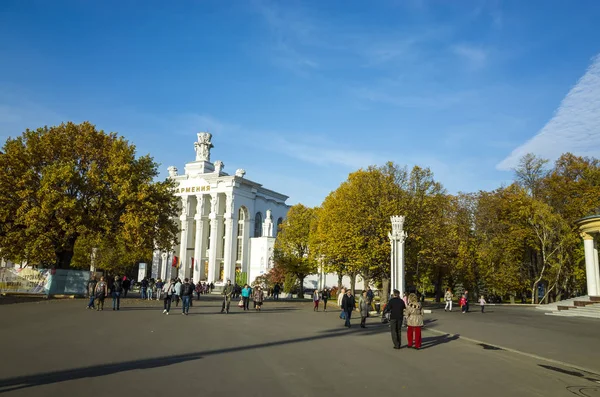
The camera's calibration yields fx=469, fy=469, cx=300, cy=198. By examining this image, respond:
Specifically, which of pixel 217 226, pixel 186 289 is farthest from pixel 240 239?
pixel 186 289

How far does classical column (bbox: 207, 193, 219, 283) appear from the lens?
71750 mm

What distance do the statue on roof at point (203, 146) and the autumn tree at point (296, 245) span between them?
25.9 metres

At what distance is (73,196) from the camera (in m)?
33.5

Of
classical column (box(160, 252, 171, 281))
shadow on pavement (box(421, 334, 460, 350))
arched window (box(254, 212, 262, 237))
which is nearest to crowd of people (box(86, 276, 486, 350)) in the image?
shadow on pavement (box(421, 334, 460, 350))

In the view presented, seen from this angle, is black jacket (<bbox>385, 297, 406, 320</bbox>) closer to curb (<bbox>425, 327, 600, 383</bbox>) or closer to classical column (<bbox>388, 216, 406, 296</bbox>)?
curb (<bbox>425, 327, 600, 383</bbox>)

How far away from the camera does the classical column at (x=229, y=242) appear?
70.0 metres

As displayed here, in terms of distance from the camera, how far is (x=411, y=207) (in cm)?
3647

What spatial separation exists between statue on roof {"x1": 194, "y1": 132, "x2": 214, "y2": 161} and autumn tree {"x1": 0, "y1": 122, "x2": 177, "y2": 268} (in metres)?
41.0

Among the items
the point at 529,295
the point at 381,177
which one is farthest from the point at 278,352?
the point at 529,295

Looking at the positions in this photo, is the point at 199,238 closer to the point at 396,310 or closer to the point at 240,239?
the point at 240,239

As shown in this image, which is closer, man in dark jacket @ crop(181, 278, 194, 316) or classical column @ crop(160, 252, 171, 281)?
man in dark jacket @ crop(181, 278, 194, 316)

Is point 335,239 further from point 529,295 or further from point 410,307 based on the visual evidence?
point 529,295

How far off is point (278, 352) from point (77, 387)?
534 cm

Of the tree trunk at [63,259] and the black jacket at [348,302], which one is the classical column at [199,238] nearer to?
the tree trunk at [63,259]
